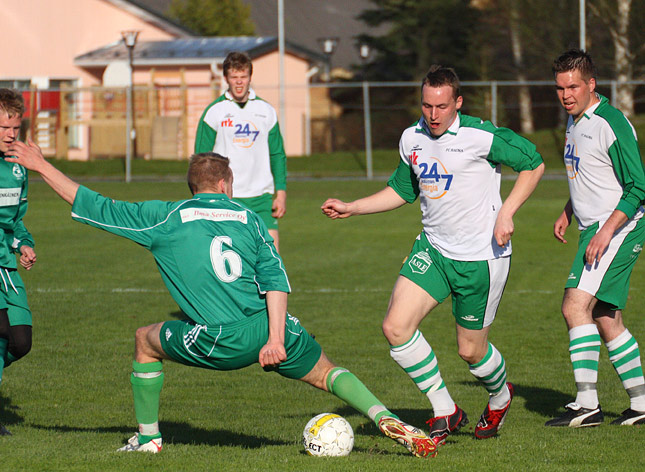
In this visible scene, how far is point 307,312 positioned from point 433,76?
532 cm

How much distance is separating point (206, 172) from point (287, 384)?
303cm

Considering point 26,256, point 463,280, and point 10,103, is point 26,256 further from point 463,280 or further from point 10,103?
point 463,280

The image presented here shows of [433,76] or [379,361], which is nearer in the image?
[433,76]

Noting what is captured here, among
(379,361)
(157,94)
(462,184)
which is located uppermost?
(157,94)

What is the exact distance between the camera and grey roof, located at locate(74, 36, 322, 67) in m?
36.6

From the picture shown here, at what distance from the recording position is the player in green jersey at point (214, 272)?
4.86 m

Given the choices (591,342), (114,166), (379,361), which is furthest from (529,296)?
(114,166)

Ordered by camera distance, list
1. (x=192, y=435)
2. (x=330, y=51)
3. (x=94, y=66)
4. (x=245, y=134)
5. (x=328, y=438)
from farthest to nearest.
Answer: (x=94, y=66), (x=330, y=51), (x=245, y=134), (x=192, y=435), (x=328, y=438)

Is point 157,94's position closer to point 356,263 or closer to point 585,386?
point 356,263

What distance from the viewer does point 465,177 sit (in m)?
5.77

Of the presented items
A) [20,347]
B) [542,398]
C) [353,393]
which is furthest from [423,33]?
[353,393]

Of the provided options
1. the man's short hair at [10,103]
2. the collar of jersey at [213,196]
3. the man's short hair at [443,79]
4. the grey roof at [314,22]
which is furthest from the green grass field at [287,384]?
the grey roof at [314,22]

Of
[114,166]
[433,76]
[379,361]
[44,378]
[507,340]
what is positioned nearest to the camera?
[433,76]

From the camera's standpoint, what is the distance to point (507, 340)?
912 centimetres
